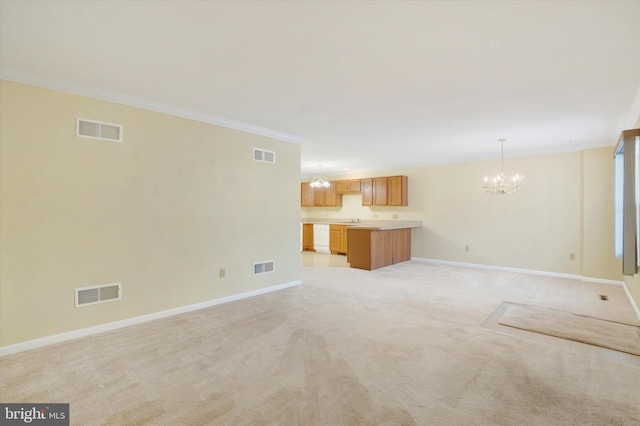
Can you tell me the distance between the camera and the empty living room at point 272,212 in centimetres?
202

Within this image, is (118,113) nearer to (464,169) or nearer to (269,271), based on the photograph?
(269,271)

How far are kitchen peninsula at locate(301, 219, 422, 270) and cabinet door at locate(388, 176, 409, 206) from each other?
68 centimetres

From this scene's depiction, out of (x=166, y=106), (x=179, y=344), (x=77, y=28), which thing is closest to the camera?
(x=77, y=28)

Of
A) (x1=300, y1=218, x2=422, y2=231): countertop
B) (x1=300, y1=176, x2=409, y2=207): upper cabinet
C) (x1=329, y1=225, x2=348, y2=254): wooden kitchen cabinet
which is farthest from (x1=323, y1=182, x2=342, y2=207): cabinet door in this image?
(x1=329, y1=225, x2=348, y2=254): wooden kitchen cabinet

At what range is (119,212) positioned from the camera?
336cm

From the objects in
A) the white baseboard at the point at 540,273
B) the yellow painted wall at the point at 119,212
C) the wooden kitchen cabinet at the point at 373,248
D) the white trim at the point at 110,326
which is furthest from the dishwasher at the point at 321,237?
the white trim at the point at 110,326

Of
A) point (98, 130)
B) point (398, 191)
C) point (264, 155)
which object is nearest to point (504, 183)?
point (398, 191)

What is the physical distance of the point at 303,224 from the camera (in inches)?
384

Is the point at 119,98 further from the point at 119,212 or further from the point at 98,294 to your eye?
the point at 98,294

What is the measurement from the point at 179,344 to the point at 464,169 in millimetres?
6708

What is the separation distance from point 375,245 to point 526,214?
3.10 meters

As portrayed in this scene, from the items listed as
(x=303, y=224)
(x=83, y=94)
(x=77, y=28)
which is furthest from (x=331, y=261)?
(x=77, y=28)

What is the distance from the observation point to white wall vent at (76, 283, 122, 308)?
3131 millimetres

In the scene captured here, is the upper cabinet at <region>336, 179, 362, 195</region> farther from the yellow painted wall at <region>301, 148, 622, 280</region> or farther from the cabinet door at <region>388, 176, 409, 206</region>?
the yellow painted wall at <region>301, 148, 622, 280</region>
